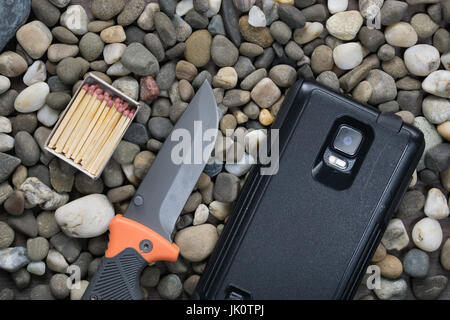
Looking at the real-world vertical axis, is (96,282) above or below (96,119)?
below

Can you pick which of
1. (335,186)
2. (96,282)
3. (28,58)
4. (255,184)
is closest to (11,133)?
(28,58)

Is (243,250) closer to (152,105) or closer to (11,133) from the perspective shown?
(152,105)

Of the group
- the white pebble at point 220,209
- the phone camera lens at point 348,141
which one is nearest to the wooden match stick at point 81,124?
the white pebble at point 220,209

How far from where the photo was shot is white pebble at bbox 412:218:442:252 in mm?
806

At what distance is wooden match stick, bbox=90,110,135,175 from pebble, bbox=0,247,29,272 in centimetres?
16

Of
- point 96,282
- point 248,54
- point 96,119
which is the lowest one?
point 96,282

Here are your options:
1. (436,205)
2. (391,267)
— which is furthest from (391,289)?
(436,205)

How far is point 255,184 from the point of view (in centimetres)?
76

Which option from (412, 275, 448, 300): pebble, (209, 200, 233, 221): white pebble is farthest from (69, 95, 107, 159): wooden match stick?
(412, 275, 448, 300): pebble

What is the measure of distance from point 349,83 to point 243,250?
291 millimetres

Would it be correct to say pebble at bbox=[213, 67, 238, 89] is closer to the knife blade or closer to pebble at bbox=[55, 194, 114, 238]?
the knife blade

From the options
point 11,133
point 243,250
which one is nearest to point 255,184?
point 243,250

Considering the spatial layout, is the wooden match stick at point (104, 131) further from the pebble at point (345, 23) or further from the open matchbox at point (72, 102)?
the pebble at point (345, 23)

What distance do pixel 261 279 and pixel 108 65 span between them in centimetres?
38
